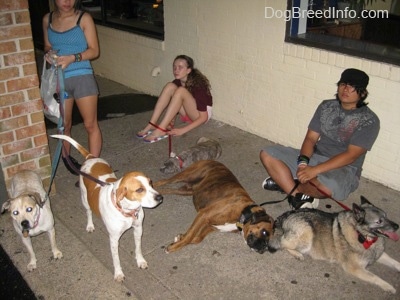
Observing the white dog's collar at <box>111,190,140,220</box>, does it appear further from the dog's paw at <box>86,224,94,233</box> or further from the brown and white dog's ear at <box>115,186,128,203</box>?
the dog's paw at <box>86,224,94,233</box>

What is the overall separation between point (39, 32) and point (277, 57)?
789cm

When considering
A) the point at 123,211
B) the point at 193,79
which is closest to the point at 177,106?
the point at 193,79

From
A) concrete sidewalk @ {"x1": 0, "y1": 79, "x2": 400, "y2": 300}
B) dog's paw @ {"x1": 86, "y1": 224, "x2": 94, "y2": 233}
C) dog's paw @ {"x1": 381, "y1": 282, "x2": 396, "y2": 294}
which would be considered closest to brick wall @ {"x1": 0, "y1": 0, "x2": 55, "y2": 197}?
concrete sidewalk @ {"x1": 0, "y1": 79, "x2": 400, "y2": 300}

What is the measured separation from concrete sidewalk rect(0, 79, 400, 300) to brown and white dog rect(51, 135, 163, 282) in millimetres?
184

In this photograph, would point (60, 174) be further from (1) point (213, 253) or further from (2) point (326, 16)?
(2) point (326, 16)

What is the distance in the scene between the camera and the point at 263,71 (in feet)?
19.3

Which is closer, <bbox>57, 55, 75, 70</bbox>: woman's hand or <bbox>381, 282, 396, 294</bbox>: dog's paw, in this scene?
<bbox>381, 282, 396, 294</bbox>: dog's paw

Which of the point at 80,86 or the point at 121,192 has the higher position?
the point at 80,86

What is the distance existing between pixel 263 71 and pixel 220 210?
8.79ft

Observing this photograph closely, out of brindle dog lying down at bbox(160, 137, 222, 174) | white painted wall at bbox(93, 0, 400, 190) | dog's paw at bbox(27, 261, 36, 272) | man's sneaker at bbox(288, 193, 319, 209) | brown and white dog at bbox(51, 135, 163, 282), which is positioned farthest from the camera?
brindle dog lying down at bbox(160, 137, 222, 174)

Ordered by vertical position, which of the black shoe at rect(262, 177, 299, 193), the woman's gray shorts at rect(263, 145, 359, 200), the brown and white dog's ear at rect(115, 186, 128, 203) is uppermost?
the brown and white dog's ear at rect(115, 186, 128, 203)

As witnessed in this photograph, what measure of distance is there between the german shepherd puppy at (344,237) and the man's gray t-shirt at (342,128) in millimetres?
843

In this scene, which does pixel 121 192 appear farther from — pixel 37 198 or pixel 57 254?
pixel 57 254

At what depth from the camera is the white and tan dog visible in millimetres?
3357
